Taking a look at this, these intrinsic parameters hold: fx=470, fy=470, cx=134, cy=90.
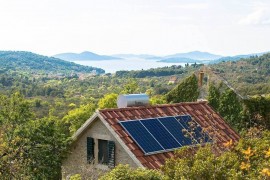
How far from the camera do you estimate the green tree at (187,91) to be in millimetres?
27766

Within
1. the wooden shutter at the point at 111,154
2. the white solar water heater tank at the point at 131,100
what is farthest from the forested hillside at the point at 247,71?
the wooden shutter at the point at 111,154

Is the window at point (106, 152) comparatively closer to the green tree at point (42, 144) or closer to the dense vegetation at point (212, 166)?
the green tree at point (42, 144)

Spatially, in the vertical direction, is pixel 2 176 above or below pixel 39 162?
above

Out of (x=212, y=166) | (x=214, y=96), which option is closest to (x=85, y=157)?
(x=212, y=166)

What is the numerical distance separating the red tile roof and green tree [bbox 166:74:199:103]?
5393 millimetres

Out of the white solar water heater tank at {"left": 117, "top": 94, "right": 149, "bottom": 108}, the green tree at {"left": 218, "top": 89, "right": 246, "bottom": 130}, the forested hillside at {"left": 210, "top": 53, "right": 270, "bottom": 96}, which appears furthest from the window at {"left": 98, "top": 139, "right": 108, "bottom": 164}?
the forested hillside at {"left": 210, "top": 53, "right": 270, "bottom": 96}

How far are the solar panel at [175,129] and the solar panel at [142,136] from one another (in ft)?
3.53

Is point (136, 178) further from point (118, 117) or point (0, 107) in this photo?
point (0, 107)

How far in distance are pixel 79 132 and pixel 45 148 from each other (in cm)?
149

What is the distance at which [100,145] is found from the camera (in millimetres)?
18719

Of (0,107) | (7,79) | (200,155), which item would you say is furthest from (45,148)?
(7,79)

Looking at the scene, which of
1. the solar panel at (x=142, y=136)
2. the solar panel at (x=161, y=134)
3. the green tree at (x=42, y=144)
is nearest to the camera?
the solar panel at (x=142, y=136)

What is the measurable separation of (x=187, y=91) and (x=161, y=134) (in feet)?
33.7

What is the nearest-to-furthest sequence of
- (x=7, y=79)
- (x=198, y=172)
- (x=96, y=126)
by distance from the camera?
(x=198, y=172)
(x=96, y=126)
(x=7, y=79)
